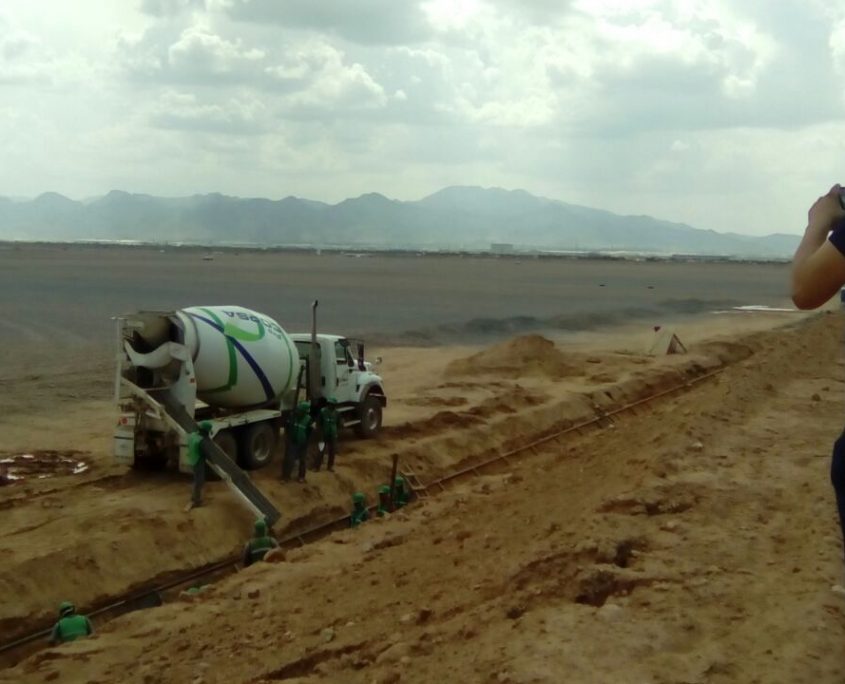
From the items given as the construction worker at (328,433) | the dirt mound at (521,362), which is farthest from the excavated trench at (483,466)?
the dirt mound at (521,362)

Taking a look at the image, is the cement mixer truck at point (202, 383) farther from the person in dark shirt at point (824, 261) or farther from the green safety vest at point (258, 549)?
the person in dark shirt at point (824, 261)

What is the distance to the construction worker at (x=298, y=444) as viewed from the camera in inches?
790

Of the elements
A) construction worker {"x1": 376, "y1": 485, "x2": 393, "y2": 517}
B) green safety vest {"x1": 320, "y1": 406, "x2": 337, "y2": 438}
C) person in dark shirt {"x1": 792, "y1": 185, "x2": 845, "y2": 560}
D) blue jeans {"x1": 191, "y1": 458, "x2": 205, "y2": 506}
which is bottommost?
construction worker {"x1": 376, "y1": 485, "x2": 393, "y2": 517}

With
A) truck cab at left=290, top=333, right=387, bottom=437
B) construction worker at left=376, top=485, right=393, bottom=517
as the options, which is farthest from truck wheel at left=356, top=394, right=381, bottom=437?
construction worker at left=376, top=485, right=393, bottom=517

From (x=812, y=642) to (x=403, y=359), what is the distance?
36.6 metres

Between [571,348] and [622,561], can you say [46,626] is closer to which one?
[622,561]

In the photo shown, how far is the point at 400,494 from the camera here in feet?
69.6

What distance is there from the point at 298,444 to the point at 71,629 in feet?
27.0

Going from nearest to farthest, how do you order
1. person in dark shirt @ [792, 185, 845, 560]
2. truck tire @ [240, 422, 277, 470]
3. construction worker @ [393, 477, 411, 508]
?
1. person in dark shirt @ [792, 185, 845, 560]
2. truck tire @ [240, 422, 277, 470]
3. construction worker @ [393, 477, 411, 508]

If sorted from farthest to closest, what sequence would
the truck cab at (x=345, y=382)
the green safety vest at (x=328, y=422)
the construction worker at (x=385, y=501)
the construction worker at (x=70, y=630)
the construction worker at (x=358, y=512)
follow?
1. the truck cab at (x=345, y=382)
2. the green safety vest at (x=328, y=422)
3. the construction worker at (x=385, y=501)
4. the construction worker at (x=358, y=512)
5. the construction worker at (x=70, y=630)

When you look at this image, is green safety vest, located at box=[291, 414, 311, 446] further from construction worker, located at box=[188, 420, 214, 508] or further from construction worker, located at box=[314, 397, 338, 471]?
construction worker, located at box=[188, 420, 214, 508]

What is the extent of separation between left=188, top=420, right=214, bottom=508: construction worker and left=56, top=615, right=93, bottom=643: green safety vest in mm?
5672

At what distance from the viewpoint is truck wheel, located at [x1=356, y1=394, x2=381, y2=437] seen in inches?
953

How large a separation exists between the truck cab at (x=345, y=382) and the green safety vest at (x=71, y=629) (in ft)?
35.8
